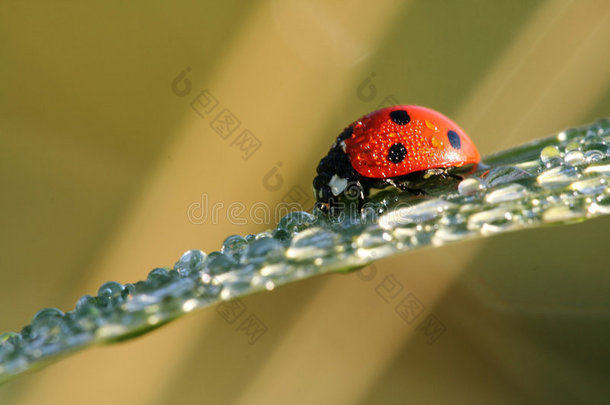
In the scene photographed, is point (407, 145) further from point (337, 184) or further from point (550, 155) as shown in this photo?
point (550, 155)

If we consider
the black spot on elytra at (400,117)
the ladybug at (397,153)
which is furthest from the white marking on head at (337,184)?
the black spot on elytra at (400,117)

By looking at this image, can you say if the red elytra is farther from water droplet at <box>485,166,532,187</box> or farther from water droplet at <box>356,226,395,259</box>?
water droplet at <box>356,226,395,259</box>

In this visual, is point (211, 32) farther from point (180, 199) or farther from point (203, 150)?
point (180, 199)

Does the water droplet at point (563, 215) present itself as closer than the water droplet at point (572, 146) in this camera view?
Yes

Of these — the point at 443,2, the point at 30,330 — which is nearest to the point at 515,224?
the point at 30,330

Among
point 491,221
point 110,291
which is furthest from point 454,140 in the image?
point 110,291

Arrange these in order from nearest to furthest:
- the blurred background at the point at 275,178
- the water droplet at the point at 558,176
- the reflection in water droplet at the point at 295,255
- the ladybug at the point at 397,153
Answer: the reflection in water droplet at the point at 295,255 → the water droplet at the point at 558,176 → the ladybug at the point at 397,153 → the blurred background at the point at 275,178

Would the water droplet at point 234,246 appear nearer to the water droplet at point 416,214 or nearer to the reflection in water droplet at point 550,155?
the water droplet at point 416,214
